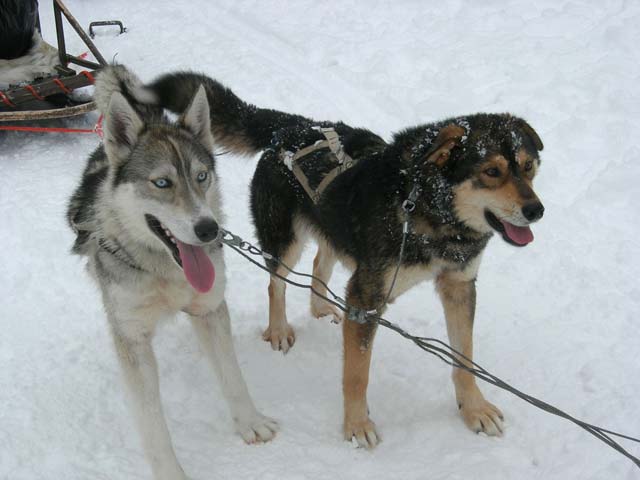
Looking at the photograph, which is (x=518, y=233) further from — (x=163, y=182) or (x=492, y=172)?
(x=163, y=182)

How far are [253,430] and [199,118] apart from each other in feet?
5.74

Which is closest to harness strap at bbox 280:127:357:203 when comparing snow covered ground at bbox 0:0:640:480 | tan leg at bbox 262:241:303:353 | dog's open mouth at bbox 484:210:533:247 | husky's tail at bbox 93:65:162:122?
tan leg at bbox 262:241:303:353

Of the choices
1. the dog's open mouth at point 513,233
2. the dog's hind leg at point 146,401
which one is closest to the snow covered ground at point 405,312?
the dog's hind leg at point 146,401

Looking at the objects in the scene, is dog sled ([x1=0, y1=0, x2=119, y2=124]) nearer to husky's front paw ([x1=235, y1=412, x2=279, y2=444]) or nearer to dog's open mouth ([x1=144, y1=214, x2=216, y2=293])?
dog's open mouth ([x1=144, y1=214, x2=216, y2=293])

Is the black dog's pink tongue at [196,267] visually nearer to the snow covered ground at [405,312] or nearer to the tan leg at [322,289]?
the snow covered ground at [405,312]

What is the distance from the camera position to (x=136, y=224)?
2.68 metres

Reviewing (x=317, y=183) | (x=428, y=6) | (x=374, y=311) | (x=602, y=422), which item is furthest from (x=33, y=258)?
(x=428, y=6)

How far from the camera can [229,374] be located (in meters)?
3.15

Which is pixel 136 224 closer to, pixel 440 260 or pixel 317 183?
pixel 317 183

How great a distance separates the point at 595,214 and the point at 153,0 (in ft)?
28.6

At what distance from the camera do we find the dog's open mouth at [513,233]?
8.70 feet

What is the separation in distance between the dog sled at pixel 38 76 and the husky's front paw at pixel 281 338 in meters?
3.58

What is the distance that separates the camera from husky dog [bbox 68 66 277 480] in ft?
8.36

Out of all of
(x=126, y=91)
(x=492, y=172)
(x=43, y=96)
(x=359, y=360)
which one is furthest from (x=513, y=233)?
(x=43, y=96)
